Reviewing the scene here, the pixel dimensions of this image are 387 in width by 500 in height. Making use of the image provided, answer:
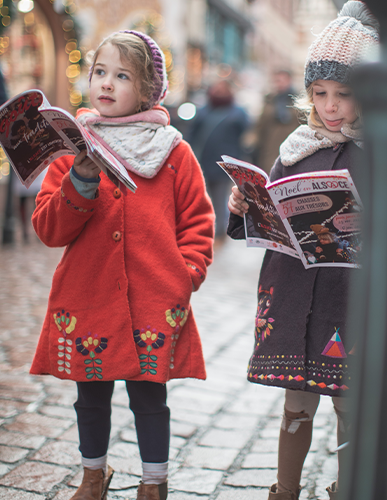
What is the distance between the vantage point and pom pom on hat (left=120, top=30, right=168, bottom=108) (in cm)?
210

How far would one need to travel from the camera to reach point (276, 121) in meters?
7.72

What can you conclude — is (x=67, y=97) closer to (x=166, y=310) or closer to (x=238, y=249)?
(x=238, y=249)

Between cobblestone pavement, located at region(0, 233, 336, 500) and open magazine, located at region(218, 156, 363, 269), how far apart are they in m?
0.97

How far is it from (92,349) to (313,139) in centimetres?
95

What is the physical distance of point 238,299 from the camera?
5.42m

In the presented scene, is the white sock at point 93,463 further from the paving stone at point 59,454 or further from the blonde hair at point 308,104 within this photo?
the blonde hair at point 308,104

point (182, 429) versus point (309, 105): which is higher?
point (309, 105)

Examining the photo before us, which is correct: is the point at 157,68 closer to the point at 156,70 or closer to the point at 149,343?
the point at 156,70

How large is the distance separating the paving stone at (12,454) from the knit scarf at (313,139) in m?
1.51

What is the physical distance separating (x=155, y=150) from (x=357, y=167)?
0.64 m

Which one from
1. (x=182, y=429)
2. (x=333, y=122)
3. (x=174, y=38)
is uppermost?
(x=174, y=38)

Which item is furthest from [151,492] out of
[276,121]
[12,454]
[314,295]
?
[276,121]

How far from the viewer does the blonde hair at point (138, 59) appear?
6.62 feet

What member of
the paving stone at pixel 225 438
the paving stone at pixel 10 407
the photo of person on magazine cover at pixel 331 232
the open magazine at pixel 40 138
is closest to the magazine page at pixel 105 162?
the open magazine at pixel 40 138
